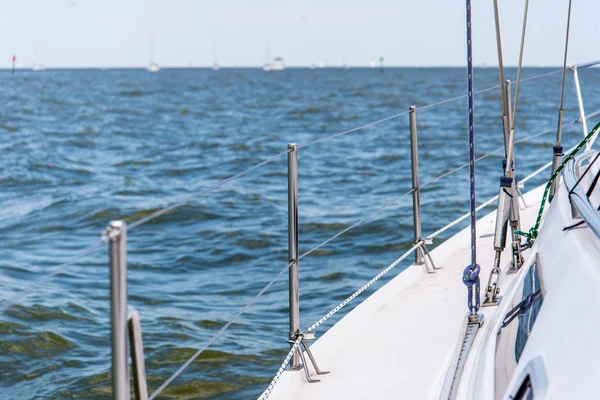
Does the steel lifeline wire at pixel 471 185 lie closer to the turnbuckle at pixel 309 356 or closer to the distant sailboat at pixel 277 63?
the turnbuckle at pixel 309 356

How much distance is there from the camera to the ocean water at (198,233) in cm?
409

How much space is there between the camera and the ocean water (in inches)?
161

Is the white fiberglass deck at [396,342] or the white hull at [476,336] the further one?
the white fiberglass deck at [396,342]

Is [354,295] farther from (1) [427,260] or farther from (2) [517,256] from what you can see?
(1) [427,260]

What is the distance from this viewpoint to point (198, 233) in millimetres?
7234

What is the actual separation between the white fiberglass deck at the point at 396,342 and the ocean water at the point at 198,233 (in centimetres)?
82

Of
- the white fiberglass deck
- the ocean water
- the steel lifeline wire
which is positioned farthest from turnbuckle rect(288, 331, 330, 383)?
the ocean water

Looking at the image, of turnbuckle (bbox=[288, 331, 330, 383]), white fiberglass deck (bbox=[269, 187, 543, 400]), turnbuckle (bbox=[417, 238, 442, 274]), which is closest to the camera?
white fiberglass deck (bbox=[269, 187, 543, 400])

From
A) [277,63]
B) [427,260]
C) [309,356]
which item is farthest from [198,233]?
[277,63]

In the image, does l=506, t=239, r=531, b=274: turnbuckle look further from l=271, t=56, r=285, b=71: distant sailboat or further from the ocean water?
l=271, t=56, r=285, b=71: distant sailboat

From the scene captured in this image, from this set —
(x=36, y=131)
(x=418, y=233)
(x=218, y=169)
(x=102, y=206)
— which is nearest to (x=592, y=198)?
(x=418, y=233)

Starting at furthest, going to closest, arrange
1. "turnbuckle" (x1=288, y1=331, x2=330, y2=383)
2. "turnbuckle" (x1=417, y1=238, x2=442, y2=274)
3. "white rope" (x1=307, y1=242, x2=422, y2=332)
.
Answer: "turnbuckle" (x1=417, y1=238, x2=442, y2=274)
"white rope" (x1=307, y1=242, x2=422, y2=332)
"turnbuckle" (x1=288, y1=331, x2=330, y2=383)

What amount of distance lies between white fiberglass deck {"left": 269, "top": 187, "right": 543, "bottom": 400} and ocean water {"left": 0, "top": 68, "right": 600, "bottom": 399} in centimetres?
82

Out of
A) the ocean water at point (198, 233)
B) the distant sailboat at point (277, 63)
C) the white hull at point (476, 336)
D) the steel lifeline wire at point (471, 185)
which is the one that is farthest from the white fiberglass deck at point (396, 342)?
the distant sailboat at point (277, 63)
